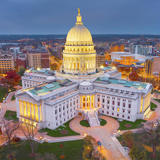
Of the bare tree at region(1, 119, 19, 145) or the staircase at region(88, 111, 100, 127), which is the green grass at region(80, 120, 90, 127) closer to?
the staircase at region(88, 111, 100, 127)

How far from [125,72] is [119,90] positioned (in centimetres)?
9098

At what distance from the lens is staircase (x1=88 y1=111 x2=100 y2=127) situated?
75.1 meters

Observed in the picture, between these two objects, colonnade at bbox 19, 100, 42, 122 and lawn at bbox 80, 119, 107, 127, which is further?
lawn at bbox 80, 119, 107, 127

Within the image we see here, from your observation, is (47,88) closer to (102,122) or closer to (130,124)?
(102,122)

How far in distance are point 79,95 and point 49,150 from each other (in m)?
32.3

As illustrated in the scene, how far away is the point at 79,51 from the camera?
94.9 m

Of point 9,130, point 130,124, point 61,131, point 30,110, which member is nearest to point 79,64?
point 30,110

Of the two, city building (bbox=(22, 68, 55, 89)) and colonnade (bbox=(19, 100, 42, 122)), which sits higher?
city building (bbox=(22, 68, 55, 89))

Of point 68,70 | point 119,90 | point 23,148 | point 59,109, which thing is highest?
point 68,70

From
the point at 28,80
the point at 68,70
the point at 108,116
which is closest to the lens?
the point at 108,116

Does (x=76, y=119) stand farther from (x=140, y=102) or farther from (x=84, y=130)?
(x=140, y=102)

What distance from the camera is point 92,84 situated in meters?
86.2

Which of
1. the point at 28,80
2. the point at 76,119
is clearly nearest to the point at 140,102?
the point at 76,119

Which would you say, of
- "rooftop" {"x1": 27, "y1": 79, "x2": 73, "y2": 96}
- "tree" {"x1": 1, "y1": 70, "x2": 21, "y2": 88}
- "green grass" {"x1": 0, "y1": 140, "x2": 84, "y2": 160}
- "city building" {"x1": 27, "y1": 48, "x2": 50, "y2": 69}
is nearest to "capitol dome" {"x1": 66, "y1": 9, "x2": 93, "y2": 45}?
"rooftop" {"x1": 27, "y1": 79, "x2": 73, "y2": 96}
